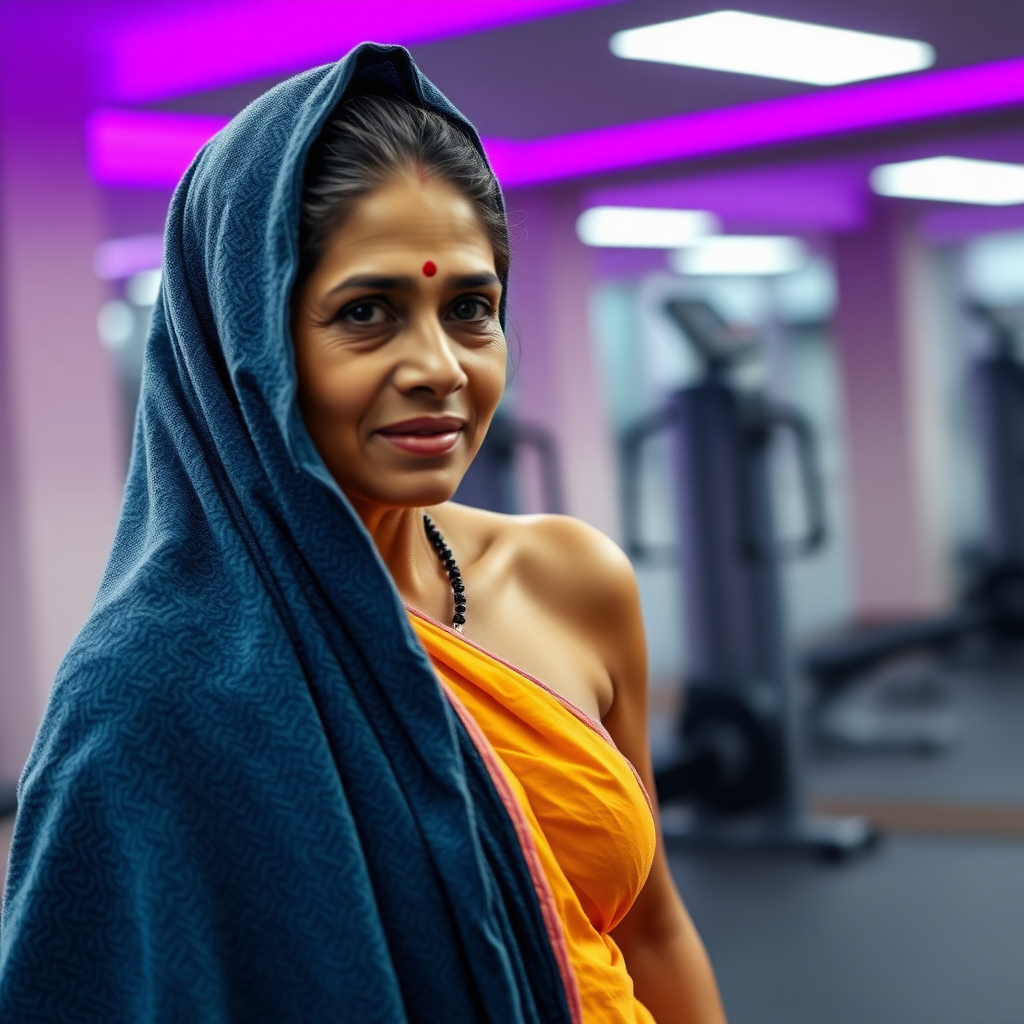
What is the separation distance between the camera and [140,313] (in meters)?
9.61

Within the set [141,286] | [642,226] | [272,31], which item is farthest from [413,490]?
[141,286]

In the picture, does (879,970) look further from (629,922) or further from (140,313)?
(140,313)

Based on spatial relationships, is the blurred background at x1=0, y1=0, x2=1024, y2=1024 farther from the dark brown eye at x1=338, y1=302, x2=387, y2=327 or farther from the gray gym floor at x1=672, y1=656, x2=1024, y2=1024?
the dark brown eye at x1=338, y1=302, x2=387, y2=327

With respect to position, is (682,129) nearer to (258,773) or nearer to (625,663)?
(625,663)

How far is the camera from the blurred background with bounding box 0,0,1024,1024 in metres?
3.00

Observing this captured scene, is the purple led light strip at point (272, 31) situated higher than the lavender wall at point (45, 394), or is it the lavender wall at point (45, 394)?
the purple led light strip at point (272, 31)

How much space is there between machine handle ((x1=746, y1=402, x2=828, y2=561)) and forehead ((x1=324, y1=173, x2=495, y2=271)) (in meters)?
2.71

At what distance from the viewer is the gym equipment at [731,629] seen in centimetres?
410

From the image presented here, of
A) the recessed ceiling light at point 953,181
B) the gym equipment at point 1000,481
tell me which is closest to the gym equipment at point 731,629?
the recessed ceiling light at point 953,181

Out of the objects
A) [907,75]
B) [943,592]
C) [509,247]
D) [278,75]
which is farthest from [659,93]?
[943,592]

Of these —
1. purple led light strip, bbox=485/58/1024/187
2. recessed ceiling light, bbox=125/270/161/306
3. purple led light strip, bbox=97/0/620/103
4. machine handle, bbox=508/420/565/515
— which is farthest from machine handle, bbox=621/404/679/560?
recessed ceiling light, bbox=125/270/161/306

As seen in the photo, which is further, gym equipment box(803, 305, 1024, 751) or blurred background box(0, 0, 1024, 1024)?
gym equipment box(803, 305, 1024, 751)

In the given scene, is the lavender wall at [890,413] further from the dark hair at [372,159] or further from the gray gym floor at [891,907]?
the dark hair at [372,159]

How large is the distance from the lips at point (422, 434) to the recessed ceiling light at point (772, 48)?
7.20 ft
